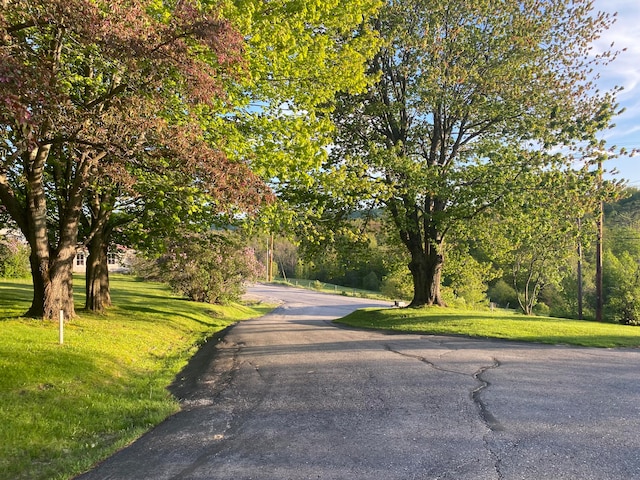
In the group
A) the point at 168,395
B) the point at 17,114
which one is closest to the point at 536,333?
the point at 168,395

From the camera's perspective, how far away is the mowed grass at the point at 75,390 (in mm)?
4742

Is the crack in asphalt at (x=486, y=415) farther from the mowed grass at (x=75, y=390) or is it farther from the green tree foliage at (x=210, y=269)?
the green tree foliage at (x=210, y=269)

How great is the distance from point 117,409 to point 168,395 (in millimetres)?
1028

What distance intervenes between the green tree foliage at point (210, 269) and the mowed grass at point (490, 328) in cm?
835

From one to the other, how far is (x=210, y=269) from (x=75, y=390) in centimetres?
1827

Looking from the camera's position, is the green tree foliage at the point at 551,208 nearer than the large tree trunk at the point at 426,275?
Yes

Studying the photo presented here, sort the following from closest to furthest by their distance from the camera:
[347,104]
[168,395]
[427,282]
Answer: [168,395]
[347,104]
[427,282]

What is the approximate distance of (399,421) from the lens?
517 cm

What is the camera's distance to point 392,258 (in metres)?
25.5

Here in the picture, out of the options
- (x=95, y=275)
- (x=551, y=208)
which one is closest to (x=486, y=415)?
(x=551, y=208)

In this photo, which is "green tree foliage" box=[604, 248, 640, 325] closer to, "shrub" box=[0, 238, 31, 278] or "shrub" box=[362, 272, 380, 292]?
"shrub" box=[0, 238, 31, 278]

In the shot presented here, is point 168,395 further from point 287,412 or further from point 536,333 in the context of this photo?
point 536,333

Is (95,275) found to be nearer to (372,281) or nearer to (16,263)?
(16,263)

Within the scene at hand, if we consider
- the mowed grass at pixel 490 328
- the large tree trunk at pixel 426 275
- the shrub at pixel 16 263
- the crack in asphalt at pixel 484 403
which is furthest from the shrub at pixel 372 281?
the crack in asphalt at pixel 484 403
